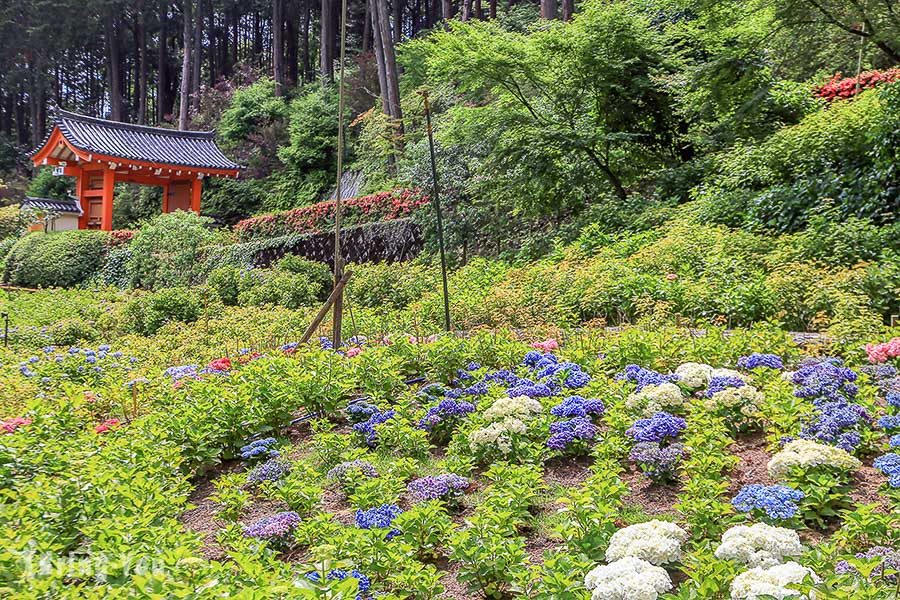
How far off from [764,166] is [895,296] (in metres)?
3.98

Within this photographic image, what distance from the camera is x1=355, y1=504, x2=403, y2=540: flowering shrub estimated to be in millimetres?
2916

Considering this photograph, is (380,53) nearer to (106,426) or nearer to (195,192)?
(195,192)

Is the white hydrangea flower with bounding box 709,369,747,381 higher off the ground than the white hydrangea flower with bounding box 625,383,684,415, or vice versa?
the white hydrangea flower with bounding box 709,369,747,381

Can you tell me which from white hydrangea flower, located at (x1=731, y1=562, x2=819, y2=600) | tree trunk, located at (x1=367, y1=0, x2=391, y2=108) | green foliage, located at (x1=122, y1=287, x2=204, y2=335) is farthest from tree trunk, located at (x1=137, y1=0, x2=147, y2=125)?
white hydrangea flower, located at (x1=731, y1=562, x2=819, y2=600)

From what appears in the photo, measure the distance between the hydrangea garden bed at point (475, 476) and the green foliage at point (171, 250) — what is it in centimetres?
903

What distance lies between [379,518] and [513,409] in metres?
1.31

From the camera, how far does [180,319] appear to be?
10.4m

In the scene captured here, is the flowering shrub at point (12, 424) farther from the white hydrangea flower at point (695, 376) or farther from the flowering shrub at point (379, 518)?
the white hydrangea flower at point (695, 376)

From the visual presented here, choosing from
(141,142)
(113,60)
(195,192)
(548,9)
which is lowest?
(195,192)

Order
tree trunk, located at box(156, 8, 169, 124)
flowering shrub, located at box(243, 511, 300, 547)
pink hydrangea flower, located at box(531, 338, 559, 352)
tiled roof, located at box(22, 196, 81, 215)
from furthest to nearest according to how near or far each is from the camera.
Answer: tree trunk, located at box(156, 8, 169, 124)
tiled roof, located at box(22, 196, 81, 215)
pink hydrangea flower, located at box(531, 338, 559, 352)
flowering shrub, located at box(243, 511, 300, 547)

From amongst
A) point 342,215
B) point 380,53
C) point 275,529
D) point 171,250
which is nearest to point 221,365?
point 275,529

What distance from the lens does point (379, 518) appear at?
296 cm

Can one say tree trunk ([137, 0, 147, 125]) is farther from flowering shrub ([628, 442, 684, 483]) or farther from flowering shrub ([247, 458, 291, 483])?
flowering shrub ([628, 442, 684, 483])

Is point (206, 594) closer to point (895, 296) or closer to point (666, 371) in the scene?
point (666, 371)
